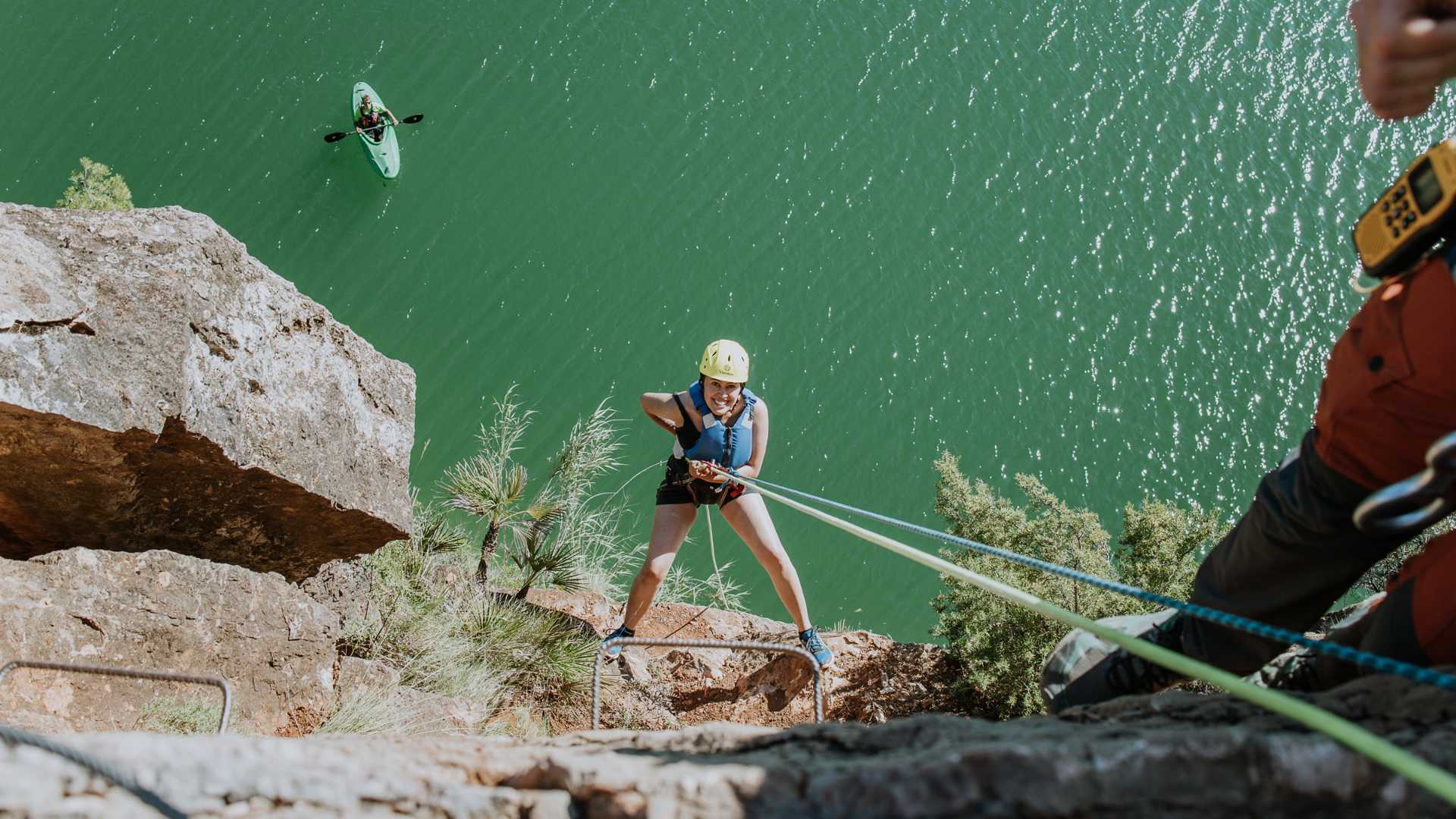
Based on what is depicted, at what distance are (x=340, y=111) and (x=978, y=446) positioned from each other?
6982 millimetres

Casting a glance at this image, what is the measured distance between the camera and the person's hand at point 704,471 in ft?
16.6

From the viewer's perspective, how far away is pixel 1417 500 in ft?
6.25

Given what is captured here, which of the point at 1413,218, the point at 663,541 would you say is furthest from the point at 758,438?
the point at 1413,218

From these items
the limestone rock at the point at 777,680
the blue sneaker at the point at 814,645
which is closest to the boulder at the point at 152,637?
the limestone rock at the point at 777,680

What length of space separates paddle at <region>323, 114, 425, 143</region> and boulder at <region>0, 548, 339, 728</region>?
20.9 ft

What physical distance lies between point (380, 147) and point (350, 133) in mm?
467

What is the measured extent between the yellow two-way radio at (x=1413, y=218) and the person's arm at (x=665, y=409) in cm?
333

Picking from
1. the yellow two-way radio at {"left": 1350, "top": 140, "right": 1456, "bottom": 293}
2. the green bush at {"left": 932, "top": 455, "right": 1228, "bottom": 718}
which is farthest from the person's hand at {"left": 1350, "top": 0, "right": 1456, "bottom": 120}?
the green bush at {"left": 932, "top": 455, "right": 1228, "bottom": 718}

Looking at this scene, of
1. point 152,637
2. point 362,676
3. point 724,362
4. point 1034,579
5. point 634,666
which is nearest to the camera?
point 152,637

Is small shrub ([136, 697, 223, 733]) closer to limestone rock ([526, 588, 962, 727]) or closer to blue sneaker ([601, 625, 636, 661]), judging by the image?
blue sneaker ([601, 625, 636, 661])

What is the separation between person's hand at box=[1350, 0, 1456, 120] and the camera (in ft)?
6.53

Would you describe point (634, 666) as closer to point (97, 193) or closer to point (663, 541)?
point (663, 541)

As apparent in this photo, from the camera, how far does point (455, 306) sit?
9.20 m

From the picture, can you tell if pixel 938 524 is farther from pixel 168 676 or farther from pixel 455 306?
pixel 168 676
